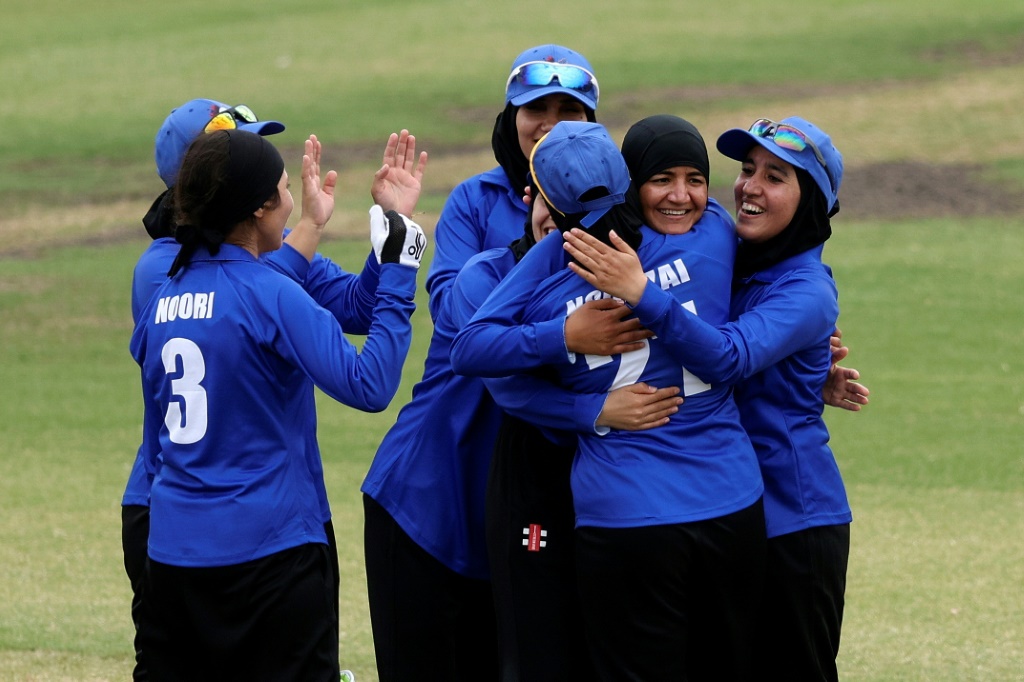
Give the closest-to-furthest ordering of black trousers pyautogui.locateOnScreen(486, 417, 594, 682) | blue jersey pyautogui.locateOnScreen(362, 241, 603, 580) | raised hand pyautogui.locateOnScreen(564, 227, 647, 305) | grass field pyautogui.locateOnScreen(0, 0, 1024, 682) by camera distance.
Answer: raised hand pyautogui.locateOnScreen(564, 227, 647, 305) < black trousers pyautogui.locateOnScreen(486, 417, 594, 682) < blue jersey pyautogui.locateOnScreen(362, 241, 603, 580) < grass field pyautogui.locateOnScreen(0, 0, 1024, 682)

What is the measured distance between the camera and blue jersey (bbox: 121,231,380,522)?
4324mm

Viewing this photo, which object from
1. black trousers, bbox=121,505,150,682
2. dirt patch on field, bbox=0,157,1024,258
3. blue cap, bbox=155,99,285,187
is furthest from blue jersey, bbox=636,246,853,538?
dirt patch on field, bbox=0,157,1024,258

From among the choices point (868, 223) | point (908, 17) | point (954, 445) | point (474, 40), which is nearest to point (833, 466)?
point (954, 445)

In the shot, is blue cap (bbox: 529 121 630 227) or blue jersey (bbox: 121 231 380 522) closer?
blue cap (bbox: 529 121 630 227)

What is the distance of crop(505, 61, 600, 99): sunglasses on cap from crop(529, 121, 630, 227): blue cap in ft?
1.93

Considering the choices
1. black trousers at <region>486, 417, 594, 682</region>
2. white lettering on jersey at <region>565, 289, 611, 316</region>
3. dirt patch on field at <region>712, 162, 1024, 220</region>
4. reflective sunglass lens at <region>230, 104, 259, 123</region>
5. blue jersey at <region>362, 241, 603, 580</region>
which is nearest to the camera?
white lettering on jersey at <region>565, 289, 611, 316</region>

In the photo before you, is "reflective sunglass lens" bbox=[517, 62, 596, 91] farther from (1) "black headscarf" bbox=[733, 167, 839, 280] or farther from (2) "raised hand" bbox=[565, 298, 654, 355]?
(2) "raised hand" bbox=[565, 298, 654, 355]

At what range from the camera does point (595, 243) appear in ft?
11.8

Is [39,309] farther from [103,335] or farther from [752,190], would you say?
[752,190]

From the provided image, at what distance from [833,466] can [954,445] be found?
5.84 m

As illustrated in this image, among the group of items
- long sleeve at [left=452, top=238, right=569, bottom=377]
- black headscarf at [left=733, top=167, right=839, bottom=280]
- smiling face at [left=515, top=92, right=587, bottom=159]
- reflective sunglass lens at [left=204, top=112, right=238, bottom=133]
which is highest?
reflective sunglass lens at [left=204, top=112, right=238, bottom=133]

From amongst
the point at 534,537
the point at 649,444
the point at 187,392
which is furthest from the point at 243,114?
the point at 649,444

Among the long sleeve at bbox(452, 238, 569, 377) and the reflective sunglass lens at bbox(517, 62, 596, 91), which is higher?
the reflective sunglass lens at bbox(517, 62, 596, 91)

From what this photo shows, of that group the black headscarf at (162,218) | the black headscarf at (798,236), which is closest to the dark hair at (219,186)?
the black headscarf at (162,218)
